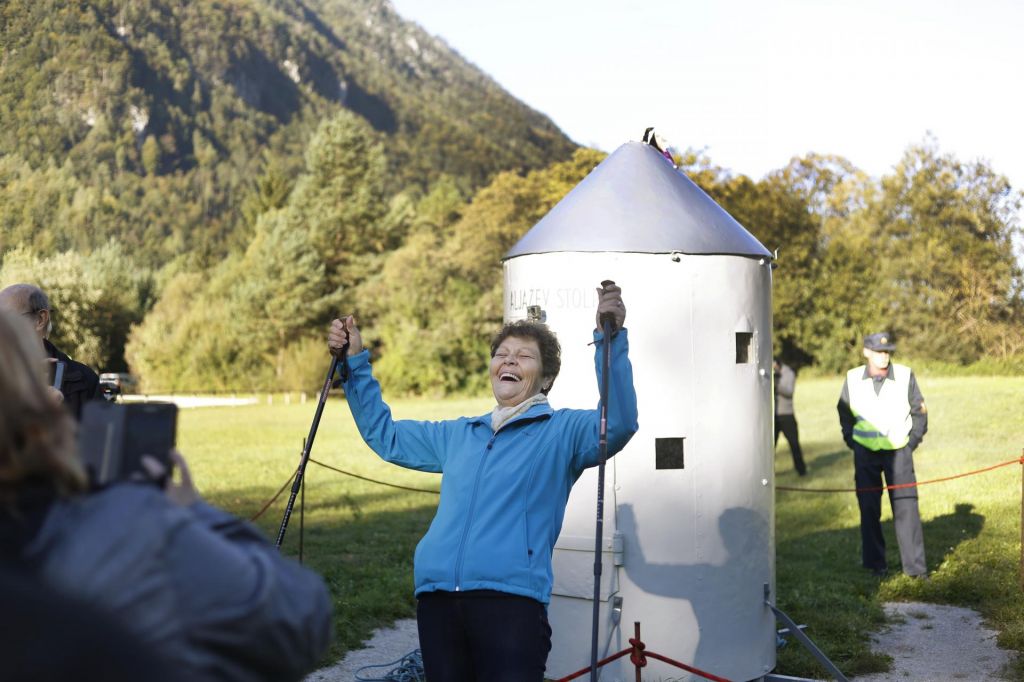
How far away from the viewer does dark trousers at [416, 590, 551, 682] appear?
384cm

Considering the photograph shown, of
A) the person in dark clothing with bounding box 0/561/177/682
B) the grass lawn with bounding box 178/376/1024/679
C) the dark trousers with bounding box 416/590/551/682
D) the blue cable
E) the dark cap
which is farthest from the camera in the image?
the dark cap

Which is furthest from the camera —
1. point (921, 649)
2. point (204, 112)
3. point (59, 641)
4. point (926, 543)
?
point (204, 112)

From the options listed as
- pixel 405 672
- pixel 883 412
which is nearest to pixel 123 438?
pixel 405 672

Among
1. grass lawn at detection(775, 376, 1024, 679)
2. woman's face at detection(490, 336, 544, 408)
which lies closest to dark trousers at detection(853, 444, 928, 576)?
grass lawn at detection(775, 376, 1024, 679)

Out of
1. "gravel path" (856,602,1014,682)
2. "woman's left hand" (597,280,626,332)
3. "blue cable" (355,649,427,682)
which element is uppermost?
"woman's left hand" (597,280,626,332)

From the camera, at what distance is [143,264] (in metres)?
53.4

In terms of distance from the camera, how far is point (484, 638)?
388 cm

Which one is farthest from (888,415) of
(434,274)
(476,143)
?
(476,143)

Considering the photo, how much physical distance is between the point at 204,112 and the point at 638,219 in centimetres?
6980

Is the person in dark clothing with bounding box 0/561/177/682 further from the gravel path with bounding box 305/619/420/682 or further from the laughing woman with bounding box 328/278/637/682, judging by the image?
the gravel path with bounding box 305/619/420/682

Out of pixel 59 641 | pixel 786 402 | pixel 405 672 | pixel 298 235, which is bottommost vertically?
pixel 405 672

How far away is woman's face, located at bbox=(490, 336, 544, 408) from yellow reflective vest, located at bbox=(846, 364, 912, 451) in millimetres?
6885

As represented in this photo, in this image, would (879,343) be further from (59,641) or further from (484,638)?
(59,641)

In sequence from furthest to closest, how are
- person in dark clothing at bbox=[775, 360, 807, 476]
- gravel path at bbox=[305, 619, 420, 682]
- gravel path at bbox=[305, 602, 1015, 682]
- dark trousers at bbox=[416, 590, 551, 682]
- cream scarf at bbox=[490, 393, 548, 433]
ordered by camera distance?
person in dark clothing at bbox=[775, 360, 807, 476] < gravel path at bbox=[305, 602, 1015, 682] < gravel path at bbox=[305, 619, 420, 682] < cream scarf at bbox=[490, 393, 548, 433] < dark trousers at bbox=[416, 590, 551, 682]
